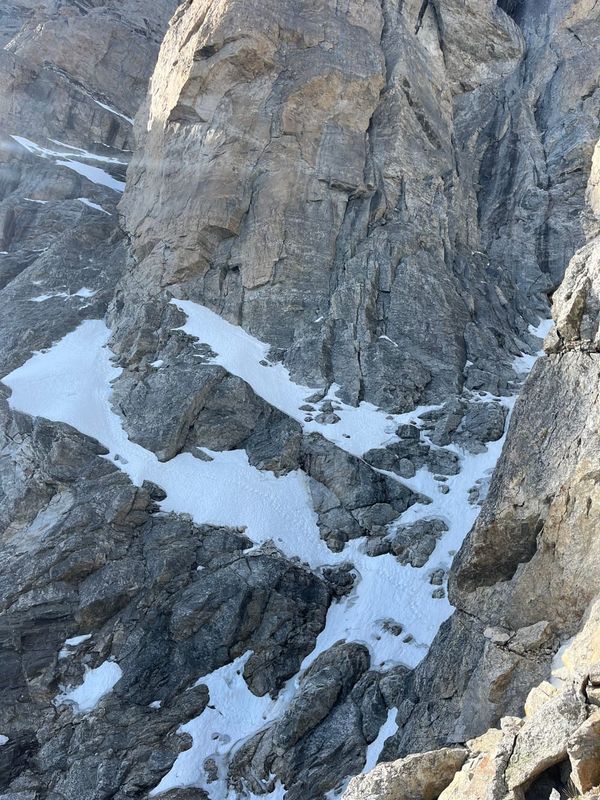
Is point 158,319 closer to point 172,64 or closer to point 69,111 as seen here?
point 172,64

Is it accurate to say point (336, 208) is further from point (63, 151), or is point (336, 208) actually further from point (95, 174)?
point (63, 151)

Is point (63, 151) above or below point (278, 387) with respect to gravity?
above

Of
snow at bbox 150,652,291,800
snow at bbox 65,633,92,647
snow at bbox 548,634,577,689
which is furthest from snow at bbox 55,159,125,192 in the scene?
snow at bbox 548,634,577,689

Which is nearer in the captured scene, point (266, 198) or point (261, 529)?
point (261, 529)

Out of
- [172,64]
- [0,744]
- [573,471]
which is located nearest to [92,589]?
[0,744]

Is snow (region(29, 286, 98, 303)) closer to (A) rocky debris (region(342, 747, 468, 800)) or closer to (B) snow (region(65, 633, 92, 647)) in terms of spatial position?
(B) snow (region(65, 633, 92, 647))

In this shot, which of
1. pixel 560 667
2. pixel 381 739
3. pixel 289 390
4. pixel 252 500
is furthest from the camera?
pixel 289 390

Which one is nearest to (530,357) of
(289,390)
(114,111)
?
(289,390)
